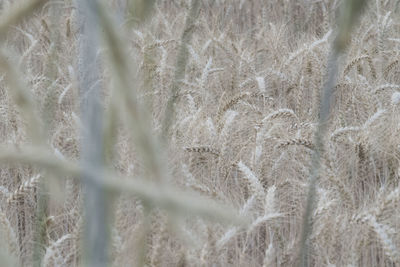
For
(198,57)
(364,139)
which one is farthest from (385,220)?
(198,57)

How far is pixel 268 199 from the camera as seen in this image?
846 mm

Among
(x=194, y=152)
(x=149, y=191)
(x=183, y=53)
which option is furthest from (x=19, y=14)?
(x=194, y=152)

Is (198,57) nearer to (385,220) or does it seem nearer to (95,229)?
(385,220)

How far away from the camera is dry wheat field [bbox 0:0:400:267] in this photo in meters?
0.25

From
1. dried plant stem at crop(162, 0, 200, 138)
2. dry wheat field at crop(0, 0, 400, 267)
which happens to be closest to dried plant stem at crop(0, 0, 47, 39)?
dry wheat field at crop(0, 0, 400, 267)

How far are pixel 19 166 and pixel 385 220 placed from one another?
2.31 feet

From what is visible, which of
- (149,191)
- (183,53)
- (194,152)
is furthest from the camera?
(194,152)

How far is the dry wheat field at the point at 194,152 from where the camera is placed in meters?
0.25

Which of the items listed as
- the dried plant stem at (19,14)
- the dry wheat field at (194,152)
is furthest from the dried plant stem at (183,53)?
the dried plant stem at (19,14)

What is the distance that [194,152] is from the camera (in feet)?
3.53

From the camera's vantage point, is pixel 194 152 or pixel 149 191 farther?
pixel 194 152

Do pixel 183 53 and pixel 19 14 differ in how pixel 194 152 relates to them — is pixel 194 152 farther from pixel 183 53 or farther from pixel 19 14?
pixel 19 14

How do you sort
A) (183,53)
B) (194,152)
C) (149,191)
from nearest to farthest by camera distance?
(149,191) < (183,53) < (194,152)

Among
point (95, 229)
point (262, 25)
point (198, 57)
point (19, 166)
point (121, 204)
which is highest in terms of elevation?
point (262, 25)
